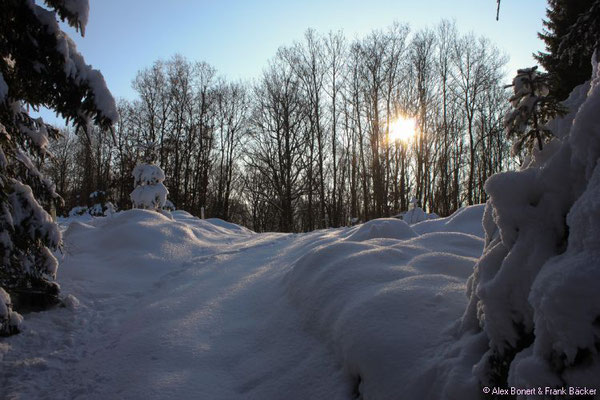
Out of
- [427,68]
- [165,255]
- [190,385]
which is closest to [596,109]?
[190,385]

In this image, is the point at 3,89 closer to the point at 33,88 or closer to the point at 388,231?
the point at 33,88

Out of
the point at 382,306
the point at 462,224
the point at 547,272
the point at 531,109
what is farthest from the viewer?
the point at 462,224

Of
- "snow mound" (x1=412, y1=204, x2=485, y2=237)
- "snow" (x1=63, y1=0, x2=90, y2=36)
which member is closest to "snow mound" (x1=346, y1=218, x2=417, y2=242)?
"snow mound" (x1=412, y1=204, x2=485, y2=237)

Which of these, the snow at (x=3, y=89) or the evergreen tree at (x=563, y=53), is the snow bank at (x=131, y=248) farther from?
the evergreen tree at (x=563, y=53)

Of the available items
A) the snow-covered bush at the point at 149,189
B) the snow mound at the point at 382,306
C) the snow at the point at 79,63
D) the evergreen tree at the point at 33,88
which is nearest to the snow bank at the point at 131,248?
the evergreen tree at the point at 33,88

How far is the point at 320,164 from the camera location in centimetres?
2447

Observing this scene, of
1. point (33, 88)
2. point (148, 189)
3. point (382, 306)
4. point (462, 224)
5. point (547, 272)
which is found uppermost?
point (148, 189)

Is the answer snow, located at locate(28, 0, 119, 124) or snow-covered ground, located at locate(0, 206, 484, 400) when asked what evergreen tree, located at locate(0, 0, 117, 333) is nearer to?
snow, located at locate(28, 0, 119, 124)

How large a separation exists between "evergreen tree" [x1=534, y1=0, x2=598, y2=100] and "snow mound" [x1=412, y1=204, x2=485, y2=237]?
2633 mm

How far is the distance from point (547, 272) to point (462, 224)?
605 cm

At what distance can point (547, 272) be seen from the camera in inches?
63.0

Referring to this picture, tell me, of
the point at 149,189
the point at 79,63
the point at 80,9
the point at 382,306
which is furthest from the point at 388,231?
the point at 149,189

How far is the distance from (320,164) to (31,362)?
70.9 feet

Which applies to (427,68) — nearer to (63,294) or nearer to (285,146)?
(285,146)
